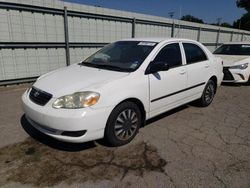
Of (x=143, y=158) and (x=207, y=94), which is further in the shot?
(x=207, y=94)

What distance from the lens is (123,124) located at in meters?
3.05

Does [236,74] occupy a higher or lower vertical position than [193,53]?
lower

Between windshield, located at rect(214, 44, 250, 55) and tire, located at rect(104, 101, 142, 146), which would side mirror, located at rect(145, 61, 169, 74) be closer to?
tire, located at rect(104, 101, 142, 146)

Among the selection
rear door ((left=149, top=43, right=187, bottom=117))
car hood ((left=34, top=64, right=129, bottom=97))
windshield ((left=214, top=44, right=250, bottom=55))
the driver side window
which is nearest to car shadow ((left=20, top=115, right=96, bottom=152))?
car hood ((left=34, top=64, right=129, bottom=97))

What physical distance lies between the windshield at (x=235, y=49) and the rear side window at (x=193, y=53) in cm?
425

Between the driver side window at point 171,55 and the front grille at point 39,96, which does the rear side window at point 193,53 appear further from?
the front grille at point 39,96

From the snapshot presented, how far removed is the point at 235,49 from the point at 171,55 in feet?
18.7

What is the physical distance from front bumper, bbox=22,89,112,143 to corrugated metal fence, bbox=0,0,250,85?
3873 millimetres

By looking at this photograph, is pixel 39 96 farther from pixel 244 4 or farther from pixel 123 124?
pixel 244 4

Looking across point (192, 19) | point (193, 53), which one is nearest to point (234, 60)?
→ point (193, 53)

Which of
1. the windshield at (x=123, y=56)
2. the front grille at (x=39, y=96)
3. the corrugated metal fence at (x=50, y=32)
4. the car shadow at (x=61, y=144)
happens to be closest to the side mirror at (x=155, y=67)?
the windshield at (x=123, y=56)

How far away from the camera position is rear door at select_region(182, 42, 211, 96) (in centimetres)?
414

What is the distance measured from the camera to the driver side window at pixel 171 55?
3.62m

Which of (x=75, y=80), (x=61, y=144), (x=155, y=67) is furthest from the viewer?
(x=155, y=67)
